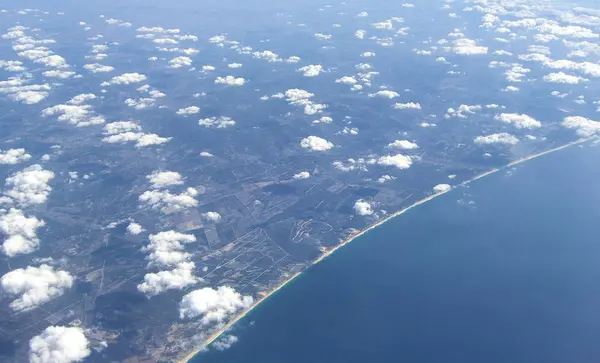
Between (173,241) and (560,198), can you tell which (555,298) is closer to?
(560,198)

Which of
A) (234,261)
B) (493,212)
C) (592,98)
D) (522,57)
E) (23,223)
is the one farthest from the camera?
(522,57)

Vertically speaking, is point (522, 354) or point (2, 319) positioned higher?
point (522, 354)

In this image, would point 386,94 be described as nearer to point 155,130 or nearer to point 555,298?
point 155,130

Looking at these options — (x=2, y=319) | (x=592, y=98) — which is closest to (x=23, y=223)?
(x=2, y=319)

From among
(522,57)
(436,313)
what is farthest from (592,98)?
(436,313)

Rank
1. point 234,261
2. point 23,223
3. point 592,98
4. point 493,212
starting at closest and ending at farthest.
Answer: point 234,261 → point 23,223 → point 493,212 → point 592,98

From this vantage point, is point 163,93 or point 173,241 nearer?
point 173,241
